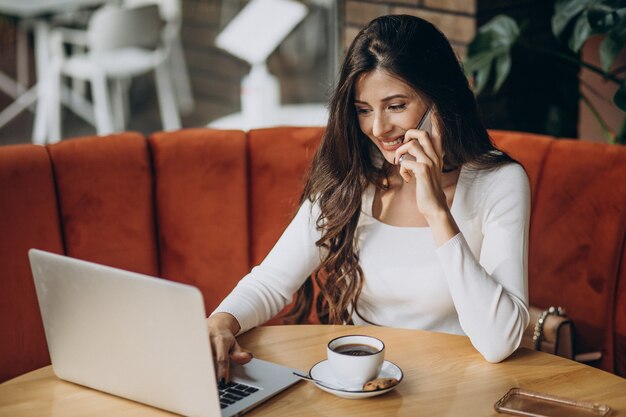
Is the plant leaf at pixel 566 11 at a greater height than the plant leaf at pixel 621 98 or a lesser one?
greater

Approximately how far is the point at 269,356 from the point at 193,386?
1.04ft

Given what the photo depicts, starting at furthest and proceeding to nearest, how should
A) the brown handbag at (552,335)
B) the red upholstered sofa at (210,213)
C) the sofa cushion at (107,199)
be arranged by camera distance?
the sofa cushion at (107,199), the red upholstered sofa at (210,213), the brown handbag at (552,335)

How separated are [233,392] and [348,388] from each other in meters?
0.18

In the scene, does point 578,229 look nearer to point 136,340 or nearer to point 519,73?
point 519,73

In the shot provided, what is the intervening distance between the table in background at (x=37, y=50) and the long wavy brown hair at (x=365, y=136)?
3.32 metres

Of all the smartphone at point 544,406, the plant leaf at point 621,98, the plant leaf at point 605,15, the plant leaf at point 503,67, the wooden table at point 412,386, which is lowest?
the wooden table at point 412,386

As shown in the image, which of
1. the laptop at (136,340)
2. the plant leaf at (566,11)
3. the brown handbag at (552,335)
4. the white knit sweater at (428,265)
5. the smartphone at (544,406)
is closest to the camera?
the laptop at (136,340)

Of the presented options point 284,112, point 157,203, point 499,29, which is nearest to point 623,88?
point 499,29

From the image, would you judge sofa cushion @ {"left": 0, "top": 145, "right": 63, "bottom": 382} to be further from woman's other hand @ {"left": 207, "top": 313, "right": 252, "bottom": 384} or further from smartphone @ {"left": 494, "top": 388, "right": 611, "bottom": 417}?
smartphone @ {"left": 494, "top": 388, "right": 611, "bottom": 417}

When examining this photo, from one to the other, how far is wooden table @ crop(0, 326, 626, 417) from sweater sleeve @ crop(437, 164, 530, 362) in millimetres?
40

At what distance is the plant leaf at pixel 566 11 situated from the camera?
2248mm

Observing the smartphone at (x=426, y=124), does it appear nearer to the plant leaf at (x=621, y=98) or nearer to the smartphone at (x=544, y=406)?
the smartphone at (x=544, y=406)

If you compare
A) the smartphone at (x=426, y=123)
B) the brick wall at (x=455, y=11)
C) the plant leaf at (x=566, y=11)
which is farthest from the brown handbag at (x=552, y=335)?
the brick wall at (x=455, y=11)

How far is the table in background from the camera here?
4.65 metres
